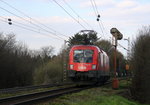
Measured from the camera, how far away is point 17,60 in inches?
1389

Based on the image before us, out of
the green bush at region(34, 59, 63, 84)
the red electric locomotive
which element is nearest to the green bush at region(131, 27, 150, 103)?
the red electric locomotive

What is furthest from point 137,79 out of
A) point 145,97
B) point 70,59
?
point 70,59

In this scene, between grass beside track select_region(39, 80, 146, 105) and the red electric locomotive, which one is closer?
grass beside track select_region(39, 80, 146, 105)

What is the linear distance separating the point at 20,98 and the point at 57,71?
2889cm

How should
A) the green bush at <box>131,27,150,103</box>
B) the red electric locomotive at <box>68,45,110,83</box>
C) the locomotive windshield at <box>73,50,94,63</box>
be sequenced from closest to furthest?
the green bush at <box>131,27,150,103</box> < the red electric locomotive at <box>68,45,110,83</box> < the locomotive windshield at <box>73,50,94,63</box>

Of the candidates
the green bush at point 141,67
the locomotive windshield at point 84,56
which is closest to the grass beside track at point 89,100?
the green bush at point 141,67

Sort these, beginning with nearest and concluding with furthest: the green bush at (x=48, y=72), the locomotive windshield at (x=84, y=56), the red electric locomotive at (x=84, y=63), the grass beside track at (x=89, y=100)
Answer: the grass beside track at (x=89, y=100), the red electric locomotive at (x=84, y=63), the locomotive windshield at (x=84, y=56), the green bush at (x=48, y=72)

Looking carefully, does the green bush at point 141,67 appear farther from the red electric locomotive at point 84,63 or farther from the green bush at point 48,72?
the green bush at point 48,72

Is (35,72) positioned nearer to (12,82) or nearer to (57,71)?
(57,71)

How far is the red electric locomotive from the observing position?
846 inches

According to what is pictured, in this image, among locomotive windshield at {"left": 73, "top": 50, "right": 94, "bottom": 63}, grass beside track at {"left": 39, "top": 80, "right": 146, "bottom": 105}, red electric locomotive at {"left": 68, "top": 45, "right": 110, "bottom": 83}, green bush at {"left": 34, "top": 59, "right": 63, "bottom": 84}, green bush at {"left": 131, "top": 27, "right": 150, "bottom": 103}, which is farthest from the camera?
green bush at {"left": 34, "top": 59, "right": 63, "bottom": 84}

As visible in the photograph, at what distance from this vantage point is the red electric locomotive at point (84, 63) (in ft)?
70.5

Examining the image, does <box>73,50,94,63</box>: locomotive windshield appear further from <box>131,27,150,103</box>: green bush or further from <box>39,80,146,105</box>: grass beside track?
<box>39,80,146,105</box>: grass beside track

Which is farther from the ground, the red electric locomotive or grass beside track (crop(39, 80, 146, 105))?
the red electric locomotive
